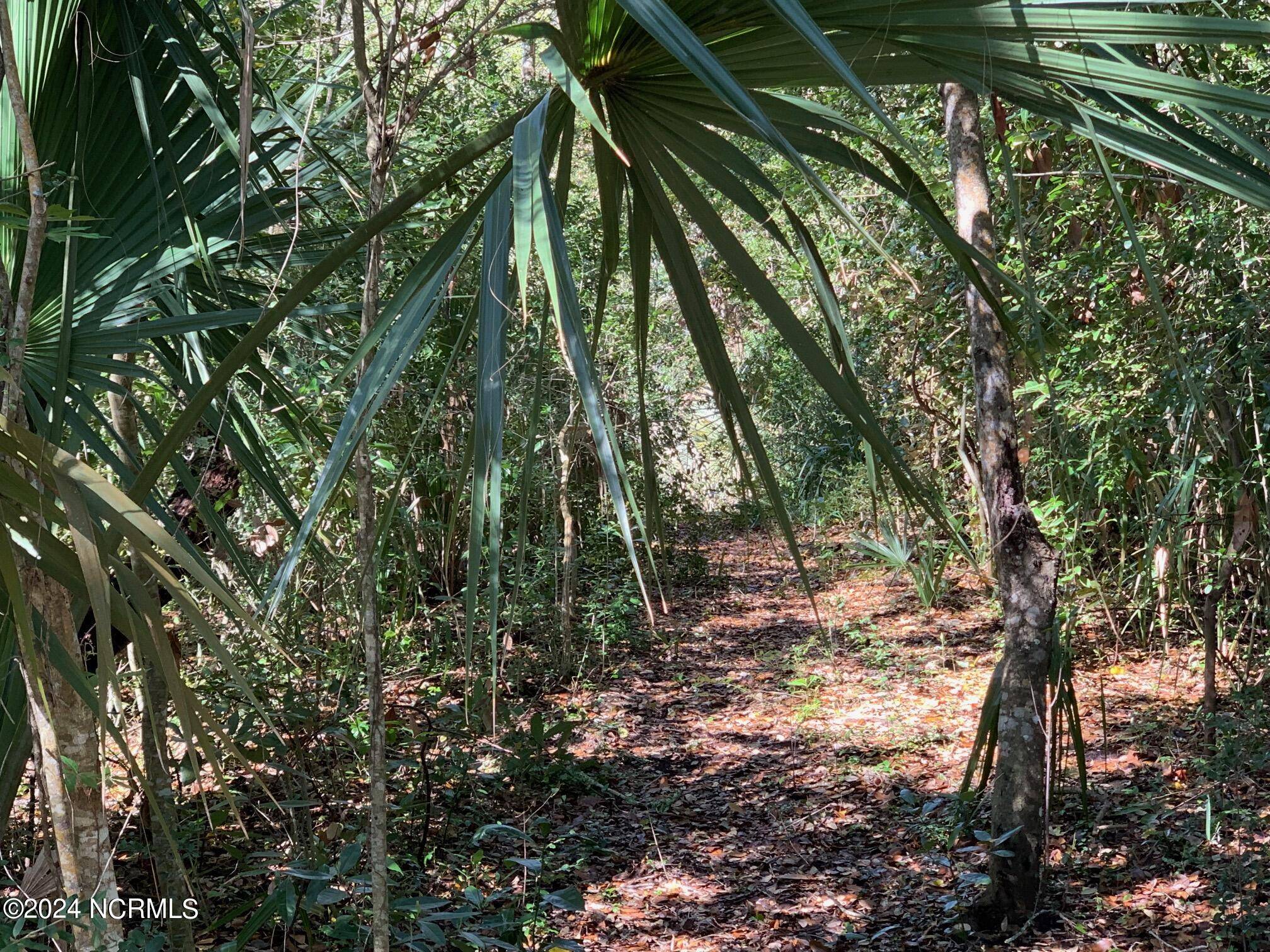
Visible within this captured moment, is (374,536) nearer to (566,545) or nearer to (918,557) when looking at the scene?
(566,545)

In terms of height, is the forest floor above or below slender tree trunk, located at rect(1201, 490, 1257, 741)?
below

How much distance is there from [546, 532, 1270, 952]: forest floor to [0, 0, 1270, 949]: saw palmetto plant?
1.06 m

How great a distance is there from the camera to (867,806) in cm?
438

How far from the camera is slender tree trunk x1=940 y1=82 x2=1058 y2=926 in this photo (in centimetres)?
313

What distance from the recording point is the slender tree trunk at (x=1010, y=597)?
3.13m

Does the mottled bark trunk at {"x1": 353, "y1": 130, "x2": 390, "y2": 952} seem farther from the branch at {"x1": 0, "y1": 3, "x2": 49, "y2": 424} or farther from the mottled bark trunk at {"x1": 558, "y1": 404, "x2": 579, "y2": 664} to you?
the mottled bark trunk at {"x1": 558, "y1": 404, "x2": 579, "y2": 664}

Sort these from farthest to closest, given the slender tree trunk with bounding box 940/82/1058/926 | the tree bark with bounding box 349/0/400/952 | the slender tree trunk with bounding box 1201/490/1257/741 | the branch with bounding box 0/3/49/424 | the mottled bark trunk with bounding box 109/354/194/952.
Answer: the slender tree trunk with bounding box 1201/490/1257/741 → the slender tree trunk with bounding box 940/82/1058/926 → the mottled bark trunk with bounding box 109/354/194/952 → the tree bark with bounding box 349/0/400/952 → the branch with bounding box 0/3/49/424

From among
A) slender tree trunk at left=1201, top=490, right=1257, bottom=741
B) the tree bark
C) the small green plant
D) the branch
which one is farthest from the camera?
the small green plant

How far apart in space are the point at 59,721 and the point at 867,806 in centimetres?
354

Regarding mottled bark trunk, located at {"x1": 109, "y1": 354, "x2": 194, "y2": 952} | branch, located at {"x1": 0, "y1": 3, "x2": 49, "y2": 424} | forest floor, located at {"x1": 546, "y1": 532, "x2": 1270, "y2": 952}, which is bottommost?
forest floor, located at {"x1": 546, "y1": 532, "x2": 1270, "y2": 952}

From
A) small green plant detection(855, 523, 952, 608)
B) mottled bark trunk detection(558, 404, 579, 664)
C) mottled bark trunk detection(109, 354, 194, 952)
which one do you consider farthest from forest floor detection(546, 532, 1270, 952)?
mottled bark trunk detection(109, 354, 194, 952)

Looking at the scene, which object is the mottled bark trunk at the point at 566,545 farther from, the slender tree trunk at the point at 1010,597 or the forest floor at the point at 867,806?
the slender tree trunk at the point at 1010,597

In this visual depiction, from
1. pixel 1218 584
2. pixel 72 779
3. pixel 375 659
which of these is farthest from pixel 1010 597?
pixel 72 779

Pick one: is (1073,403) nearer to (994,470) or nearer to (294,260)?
(994,470)
